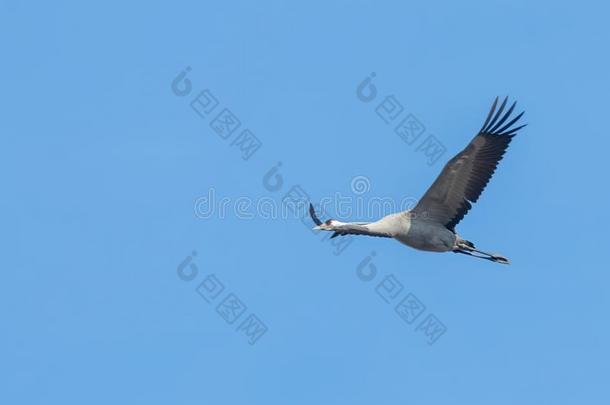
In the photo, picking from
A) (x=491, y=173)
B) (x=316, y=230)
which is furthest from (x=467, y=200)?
(x=316, y=230)

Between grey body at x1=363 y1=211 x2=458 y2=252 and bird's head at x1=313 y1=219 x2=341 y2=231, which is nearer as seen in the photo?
bird's head at x1=313 y1=219 x2=341 y2=231

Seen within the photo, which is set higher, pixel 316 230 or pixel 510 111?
pixel 510 111

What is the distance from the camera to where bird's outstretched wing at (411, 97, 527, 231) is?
5175 cm

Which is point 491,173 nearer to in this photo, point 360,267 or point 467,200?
point 467,200

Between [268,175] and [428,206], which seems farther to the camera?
[268,175]

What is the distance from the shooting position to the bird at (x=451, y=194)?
170 feet

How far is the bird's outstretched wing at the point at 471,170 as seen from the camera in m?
51.8

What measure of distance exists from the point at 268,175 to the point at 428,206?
5.60 meters

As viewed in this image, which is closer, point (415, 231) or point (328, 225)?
point (328, 225)

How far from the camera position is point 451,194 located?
52188 millimetres

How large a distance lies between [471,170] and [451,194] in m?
0.77

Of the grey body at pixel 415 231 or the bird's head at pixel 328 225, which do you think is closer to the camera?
the bird's head at pixel 328 225

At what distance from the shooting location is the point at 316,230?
5050 centimetres

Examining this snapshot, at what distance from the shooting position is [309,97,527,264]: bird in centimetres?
5167
